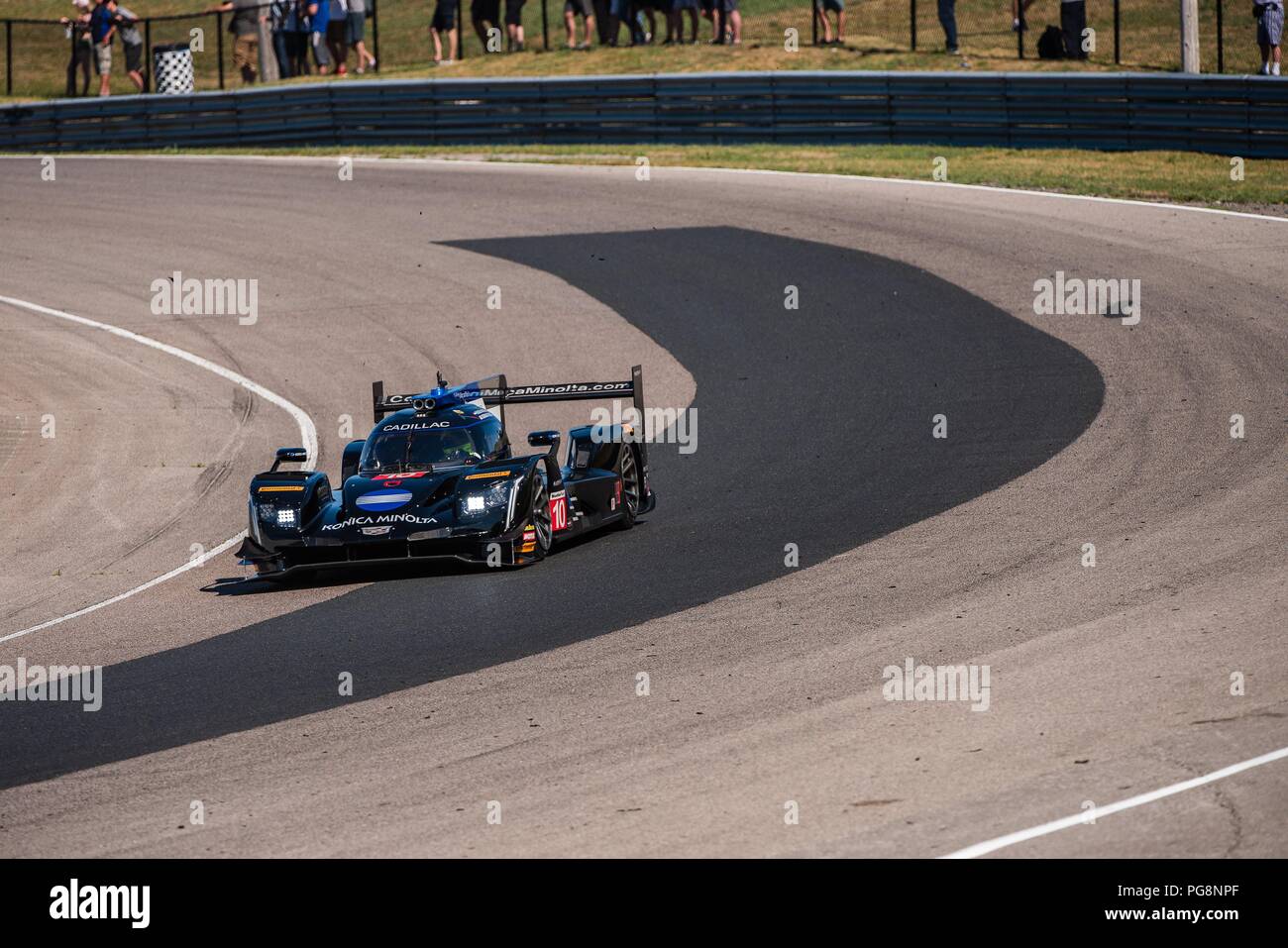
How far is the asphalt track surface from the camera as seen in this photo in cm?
844

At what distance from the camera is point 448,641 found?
37.9 feet

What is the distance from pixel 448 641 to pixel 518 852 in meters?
3.91

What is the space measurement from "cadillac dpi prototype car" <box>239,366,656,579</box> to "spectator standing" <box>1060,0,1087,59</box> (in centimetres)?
2445

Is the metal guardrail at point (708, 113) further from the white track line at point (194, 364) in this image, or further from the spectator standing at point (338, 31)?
the white track line at point (194, 364)

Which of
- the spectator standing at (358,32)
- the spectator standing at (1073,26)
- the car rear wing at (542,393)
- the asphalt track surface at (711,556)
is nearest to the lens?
the asphalt track surface at (711,556)

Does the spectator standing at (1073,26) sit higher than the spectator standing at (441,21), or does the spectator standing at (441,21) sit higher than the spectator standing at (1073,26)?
the spectator standing at (441,21)

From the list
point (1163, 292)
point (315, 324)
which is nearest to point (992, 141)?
point (1163, 292)

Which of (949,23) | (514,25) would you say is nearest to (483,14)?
(514,25)

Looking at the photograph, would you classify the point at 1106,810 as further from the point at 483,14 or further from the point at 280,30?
the point at 280,30

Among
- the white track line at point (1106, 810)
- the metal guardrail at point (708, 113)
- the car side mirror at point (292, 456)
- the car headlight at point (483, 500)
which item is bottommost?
the white track line at point (1106, 810)

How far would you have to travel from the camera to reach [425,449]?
47.6 feet

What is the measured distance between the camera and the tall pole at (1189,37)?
3222 cm

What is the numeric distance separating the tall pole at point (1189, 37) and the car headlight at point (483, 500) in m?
23.0

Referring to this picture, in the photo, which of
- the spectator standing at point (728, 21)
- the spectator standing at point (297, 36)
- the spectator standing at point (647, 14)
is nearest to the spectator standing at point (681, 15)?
the spectator standing at point (647, 14)
